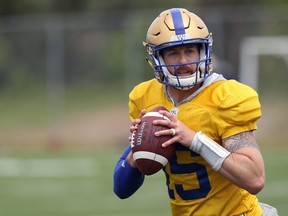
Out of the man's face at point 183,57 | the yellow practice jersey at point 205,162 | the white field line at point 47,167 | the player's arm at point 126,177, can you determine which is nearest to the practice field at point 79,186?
the white field line at point 47,167

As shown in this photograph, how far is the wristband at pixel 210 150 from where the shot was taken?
3.70m

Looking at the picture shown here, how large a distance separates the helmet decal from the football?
37 cm

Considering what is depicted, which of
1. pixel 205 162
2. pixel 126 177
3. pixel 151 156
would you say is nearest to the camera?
pixel 151 156

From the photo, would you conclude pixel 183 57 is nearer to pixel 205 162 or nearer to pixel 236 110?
pixel 236 110

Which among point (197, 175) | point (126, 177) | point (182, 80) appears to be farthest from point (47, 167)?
point (182, 80)

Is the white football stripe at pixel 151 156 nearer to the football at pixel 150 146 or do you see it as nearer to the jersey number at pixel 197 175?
the football at pixel 150 146

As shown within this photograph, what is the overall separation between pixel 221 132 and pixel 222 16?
1185 centimetres

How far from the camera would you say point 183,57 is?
3869mm

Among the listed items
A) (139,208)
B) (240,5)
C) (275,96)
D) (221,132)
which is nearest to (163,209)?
(139,208)

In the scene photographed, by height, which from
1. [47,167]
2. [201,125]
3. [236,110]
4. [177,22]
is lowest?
[47,167]

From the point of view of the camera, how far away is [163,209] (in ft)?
27.6

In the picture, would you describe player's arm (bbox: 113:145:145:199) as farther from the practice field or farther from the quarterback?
the practice field

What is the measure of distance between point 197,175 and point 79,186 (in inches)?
258

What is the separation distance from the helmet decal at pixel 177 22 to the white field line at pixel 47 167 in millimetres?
7475
